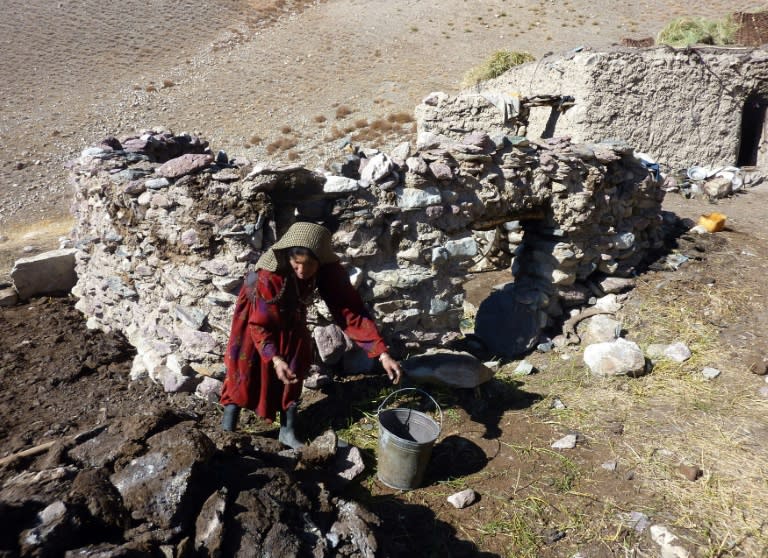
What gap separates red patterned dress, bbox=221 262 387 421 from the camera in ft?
10.3

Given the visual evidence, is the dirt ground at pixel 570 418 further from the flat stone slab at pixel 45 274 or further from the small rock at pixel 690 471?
the flat stone slab at pixel 45 274

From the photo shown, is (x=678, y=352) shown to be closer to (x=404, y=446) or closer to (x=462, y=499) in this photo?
(x=462, y=499)

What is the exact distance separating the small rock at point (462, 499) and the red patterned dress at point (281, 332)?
99 centimetres

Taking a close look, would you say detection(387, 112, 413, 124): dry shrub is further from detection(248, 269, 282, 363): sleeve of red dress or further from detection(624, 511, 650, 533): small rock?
detection(624, 511, 650, 533): small rock

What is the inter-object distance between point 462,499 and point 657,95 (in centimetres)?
838

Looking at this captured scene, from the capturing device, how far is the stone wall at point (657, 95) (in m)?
8.60

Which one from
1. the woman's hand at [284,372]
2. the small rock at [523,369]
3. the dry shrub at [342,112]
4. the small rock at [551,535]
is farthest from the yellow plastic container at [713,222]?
the dry shrub at [342,112]

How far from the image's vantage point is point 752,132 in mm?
10633

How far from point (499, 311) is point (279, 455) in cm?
288

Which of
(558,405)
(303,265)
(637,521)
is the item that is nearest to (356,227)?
(303,265)

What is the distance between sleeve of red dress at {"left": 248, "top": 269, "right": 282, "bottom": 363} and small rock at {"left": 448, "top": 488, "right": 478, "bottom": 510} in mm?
1387

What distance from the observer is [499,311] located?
5301 mm

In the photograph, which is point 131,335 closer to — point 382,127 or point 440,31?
point 382,127

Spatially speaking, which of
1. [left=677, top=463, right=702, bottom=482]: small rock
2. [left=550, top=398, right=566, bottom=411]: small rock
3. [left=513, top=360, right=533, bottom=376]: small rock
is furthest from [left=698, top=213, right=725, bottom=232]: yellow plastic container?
[left=677, top=463, right=702, bottom=482]: small rock
